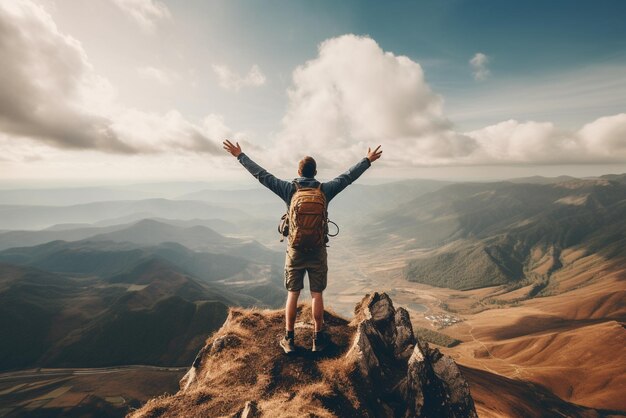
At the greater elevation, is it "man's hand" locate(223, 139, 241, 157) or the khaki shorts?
"man's hand" locate(223, 139, 241, 157)

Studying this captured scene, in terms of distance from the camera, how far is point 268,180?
32.9 ft

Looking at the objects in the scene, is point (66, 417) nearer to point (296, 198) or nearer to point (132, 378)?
point (132, 378)

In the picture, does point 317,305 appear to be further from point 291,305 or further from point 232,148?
point 232,148

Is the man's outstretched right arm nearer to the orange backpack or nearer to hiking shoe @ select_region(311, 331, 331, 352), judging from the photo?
the orange backpack

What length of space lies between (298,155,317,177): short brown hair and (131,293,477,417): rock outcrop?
23.7 feet

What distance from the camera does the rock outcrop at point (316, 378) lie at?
9.45m

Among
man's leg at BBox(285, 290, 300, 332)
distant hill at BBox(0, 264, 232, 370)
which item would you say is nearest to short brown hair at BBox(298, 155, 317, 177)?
man's leg at BBox(285, 290, 300, 332)

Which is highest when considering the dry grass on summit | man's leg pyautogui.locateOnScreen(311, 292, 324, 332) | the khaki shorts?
the khaki shorts

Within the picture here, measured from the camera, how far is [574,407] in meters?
107

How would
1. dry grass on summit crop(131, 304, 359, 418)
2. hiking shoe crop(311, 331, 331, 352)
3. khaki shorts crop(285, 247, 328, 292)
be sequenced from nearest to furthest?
dry grass on summit crop(131, 304, 359, 418)
khaki shorts crop(285, 247, 328, 292)
hiking shoe crop(311, 331, 331, 352)

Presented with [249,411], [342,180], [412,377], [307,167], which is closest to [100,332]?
[249,411]

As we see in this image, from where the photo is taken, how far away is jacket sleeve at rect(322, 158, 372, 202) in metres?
9.91

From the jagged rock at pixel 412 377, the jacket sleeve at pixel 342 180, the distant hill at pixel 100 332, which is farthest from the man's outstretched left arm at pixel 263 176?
the distant hill at pixel 100 332

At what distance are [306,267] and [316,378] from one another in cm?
425
